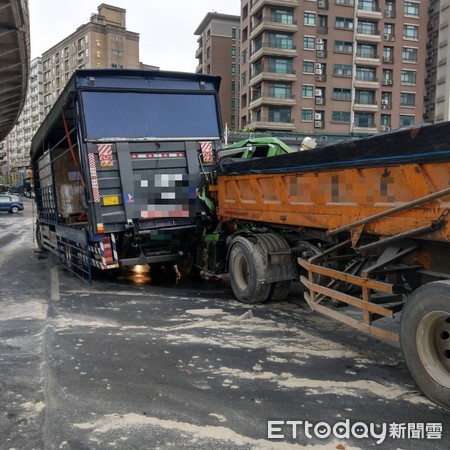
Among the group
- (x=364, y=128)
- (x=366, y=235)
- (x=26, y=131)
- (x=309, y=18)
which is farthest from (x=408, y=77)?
(x=26, y=131)

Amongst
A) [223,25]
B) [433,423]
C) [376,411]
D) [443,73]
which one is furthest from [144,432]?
[223,25]

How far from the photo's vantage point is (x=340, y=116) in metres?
53.8

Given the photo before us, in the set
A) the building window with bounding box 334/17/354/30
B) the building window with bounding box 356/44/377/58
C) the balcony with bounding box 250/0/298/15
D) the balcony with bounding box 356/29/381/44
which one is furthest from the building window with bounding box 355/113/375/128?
the balcony with bounding box 250/0/298/15

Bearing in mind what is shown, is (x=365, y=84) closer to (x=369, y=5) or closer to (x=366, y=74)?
(x=366, y=74)

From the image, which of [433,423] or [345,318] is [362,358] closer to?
[345,318]

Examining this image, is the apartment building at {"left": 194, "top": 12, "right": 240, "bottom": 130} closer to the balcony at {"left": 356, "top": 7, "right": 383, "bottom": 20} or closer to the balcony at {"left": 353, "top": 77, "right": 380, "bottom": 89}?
the balcony at {"left": 353, "top": 77, "right": 380, "bottom": 89}

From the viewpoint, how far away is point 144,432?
309cm

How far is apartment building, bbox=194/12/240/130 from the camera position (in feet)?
226

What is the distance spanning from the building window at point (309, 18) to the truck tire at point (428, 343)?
5459cm

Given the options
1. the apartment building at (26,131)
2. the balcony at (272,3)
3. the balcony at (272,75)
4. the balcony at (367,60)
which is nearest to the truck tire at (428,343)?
the balcony at (272,75)

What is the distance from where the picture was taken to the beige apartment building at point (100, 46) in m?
87.5

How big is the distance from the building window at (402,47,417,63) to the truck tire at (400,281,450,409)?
5957 centimetres

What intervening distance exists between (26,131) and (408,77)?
306 feet

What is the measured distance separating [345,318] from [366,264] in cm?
61
